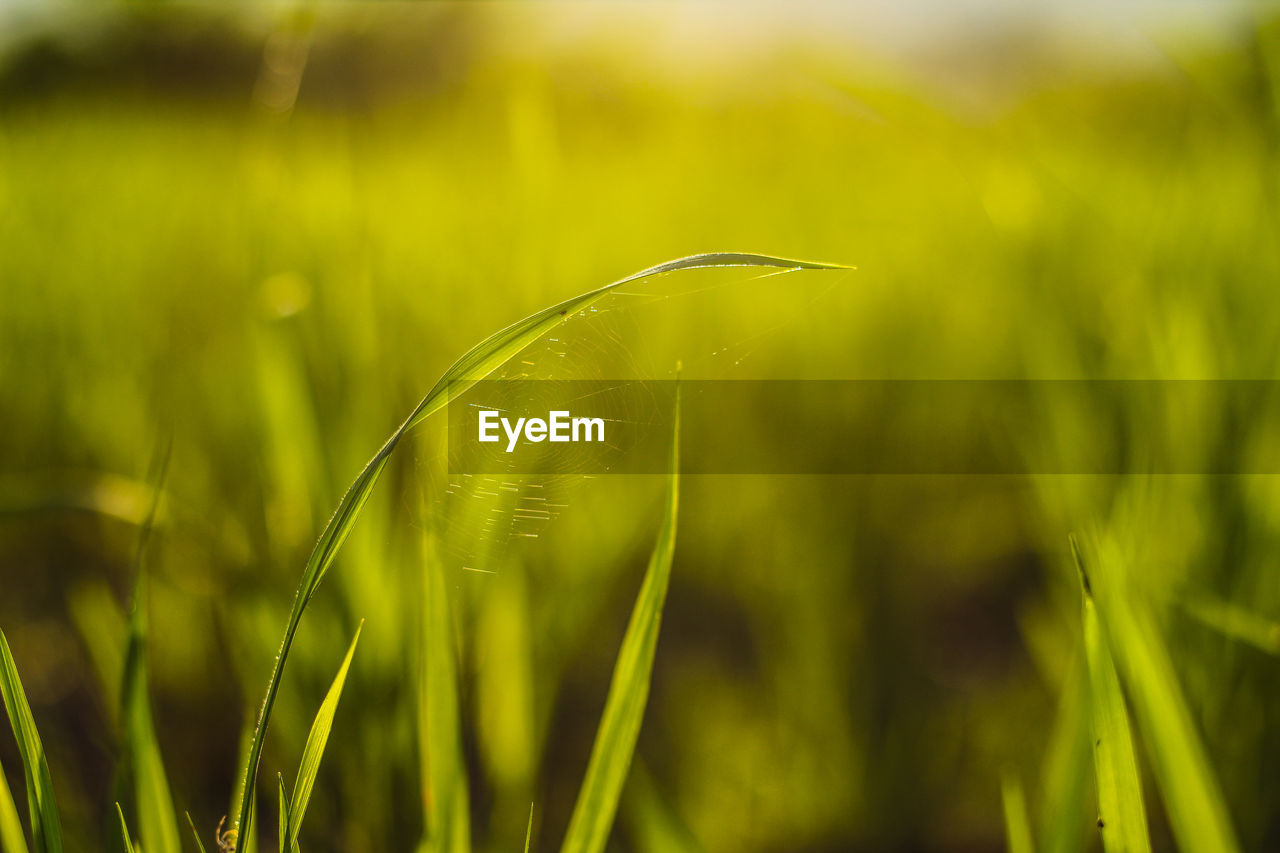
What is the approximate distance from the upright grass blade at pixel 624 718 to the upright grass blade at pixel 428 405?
0.07m

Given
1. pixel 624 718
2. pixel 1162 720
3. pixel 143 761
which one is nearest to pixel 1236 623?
pixel 1162 720

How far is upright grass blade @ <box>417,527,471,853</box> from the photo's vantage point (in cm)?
33

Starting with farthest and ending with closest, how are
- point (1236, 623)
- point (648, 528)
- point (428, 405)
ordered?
point (648, 528) < point (1236, 623) < point (428, 405)

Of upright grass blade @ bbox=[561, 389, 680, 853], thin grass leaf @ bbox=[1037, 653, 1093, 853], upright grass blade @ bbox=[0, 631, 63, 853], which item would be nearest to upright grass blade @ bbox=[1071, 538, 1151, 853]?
thin grass leaf @ bbox=[1037, 653, 1093, 853]

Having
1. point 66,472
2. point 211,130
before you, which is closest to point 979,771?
point 66,472

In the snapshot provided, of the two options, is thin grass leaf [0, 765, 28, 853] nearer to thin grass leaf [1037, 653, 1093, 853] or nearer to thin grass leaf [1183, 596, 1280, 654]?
thin grass leaf [1037, 653, 1093, 853]

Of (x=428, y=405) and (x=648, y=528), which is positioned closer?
(x=428, y=405)

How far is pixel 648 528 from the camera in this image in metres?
0.63

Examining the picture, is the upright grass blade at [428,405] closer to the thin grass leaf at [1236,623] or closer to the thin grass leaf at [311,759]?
the thin grass leaf at [311,759]

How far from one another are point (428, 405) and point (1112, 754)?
0.22 meters

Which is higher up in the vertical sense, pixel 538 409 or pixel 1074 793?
pixel 538 409

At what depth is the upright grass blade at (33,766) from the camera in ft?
0.85

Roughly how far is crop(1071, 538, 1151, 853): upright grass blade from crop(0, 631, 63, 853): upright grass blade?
1.02 feet

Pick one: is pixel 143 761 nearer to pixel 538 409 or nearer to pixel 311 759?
pixel 311 759
